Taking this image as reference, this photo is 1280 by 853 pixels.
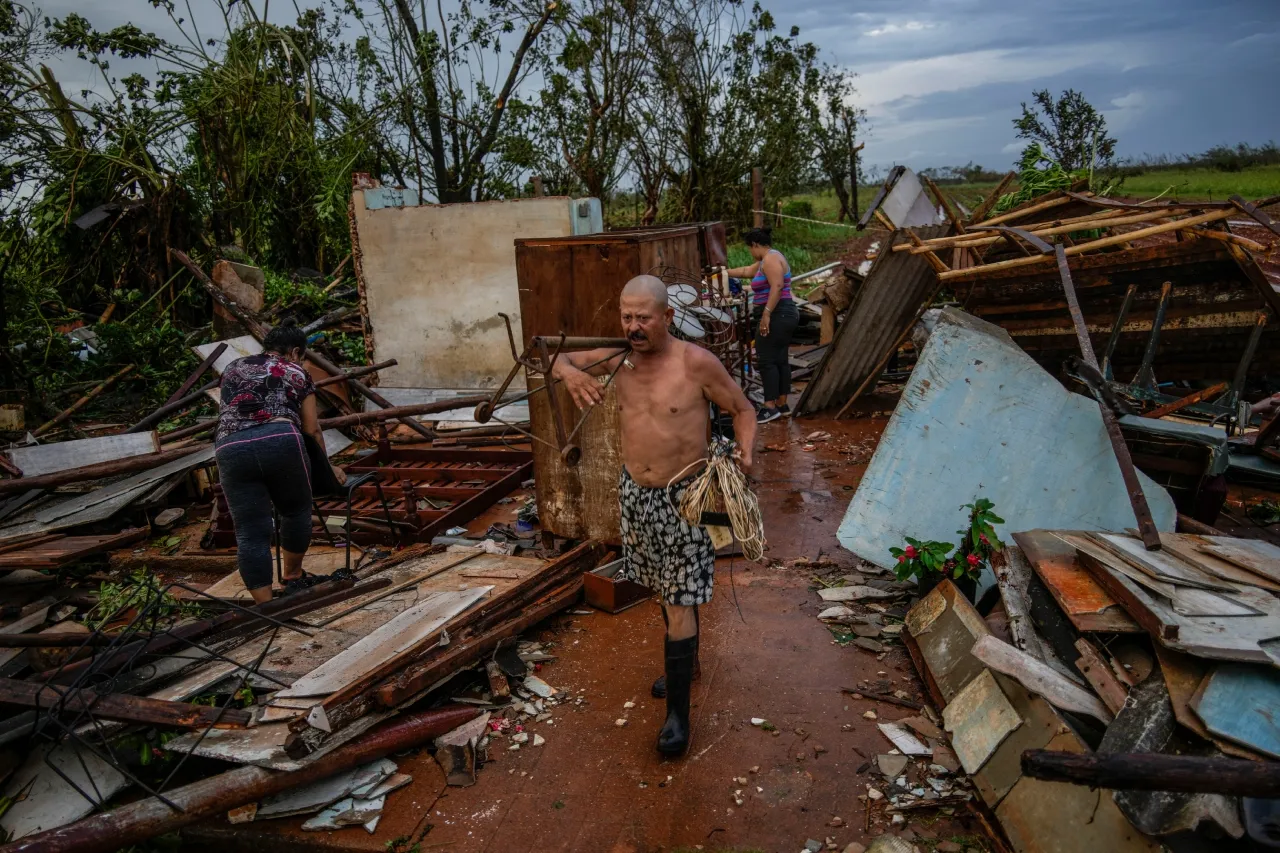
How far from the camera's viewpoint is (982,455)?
503 centimetres

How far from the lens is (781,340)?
9.30 metres

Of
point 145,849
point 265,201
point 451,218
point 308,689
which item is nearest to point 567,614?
point 308,689

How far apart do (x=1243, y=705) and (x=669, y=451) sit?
2323mm

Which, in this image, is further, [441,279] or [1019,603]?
[441,279]

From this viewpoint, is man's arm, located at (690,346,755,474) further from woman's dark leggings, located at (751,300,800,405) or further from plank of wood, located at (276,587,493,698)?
woman's dark leggings, located at (751,300,800,405)

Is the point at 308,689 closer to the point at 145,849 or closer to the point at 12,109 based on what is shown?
the point at 145,849

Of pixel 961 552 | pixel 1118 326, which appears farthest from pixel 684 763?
pixel 1118 326

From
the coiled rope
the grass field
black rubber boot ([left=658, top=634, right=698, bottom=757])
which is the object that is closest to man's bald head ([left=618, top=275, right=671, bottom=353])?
the coiled rope

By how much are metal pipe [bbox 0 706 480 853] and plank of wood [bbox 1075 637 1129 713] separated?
2.90 metres

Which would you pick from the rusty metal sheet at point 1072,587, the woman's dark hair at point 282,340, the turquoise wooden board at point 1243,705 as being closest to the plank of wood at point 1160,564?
the rusty metal sheet at point 1072,587

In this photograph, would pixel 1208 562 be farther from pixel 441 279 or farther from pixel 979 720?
pixel 441 279

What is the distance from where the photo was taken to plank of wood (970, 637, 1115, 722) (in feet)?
10.2

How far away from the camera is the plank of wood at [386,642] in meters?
3.76

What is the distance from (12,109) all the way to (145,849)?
11587 mm
